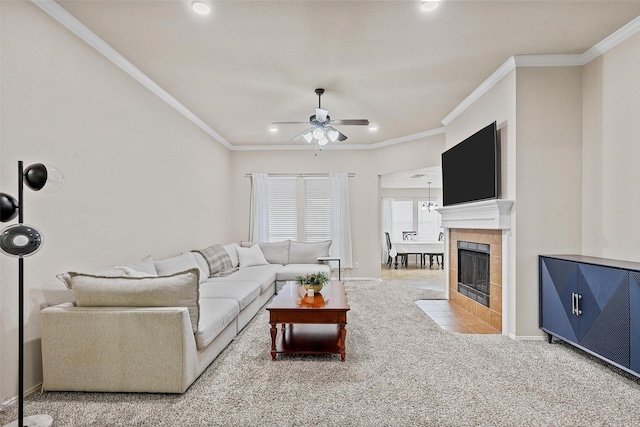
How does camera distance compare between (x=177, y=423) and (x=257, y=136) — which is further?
(x=257, y=136)

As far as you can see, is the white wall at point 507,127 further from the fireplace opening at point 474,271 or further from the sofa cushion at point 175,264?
the sofa cushion at point 175,264

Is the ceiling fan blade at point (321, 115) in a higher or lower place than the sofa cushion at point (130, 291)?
higher

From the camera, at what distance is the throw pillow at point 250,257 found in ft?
19.1

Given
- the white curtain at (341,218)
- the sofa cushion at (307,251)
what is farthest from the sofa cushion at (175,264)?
the white curtain at (341,218)

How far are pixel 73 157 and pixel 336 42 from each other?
245 cm

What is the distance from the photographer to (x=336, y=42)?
300cm

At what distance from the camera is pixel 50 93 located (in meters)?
2.51

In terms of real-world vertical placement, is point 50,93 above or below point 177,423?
above

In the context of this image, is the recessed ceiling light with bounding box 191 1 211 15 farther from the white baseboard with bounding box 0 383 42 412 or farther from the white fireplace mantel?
the white fireplace mantel

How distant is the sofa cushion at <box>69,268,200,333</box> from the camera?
2377mm

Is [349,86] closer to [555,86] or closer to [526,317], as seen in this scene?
[555,86]

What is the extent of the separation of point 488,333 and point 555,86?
2.70m

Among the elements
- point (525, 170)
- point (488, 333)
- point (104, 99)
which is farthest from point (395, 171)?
point (104, 99)

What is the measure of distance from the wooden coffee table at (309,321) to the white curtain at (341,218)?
329cm
